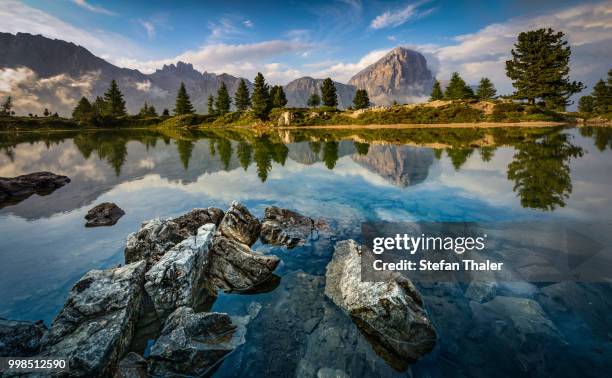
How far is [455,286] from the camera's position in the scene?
7.68 meters

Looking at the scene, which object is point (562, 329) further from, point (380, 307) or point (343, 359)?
point (343, 359)

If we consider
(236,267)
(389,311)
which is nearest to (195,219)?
(236,267)

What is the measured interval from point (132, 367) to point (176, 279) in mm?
2248

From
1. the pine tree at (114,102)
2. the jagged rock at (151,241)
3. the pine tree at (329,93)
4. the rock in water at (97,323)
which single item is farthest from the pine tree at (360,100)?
the rock in water at (97,323)

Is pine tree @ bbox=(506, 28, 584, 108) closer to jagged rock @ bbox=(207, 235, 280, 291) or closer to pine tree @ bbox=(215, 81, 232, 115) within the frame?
jagged rock @ bbox=(207, 235, 280, 291)

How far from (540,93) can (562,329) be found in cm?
10558

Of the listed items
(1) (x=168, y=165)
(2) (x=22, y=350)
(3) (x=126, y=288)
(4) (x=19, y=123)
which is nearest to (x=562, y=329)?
(3) (x=126, y=288)

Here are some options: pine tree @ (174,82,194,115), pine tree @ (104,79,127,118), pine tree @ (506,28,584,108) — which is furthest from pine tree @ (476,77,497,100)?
pine tree @ (104,79,127,118)

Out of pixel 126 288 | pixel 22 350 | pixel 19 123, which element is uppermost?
pixel 19 123

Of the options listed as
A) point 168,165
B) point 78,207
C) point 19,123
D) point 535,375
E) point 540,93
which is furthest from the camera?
point 19,123

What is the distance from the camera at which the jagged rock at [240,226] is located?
435 inches

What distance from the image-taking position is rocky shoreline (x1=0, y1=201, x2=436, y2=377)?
534cm

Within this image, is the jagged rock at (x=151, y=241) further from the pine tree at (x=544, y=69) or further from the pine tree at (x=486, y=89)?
the pine tree at (x=486, y=89)

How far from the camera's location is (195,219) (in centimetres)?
1177
